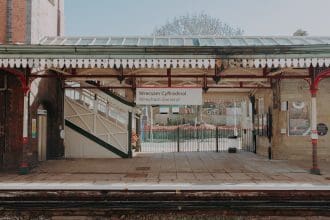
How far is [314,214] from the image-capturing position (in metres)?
8.02

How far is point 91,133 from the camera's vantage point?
15680mm

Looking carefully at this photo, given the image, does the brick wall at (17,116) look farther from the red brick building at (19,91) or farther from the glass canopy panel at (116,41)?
the glass canopy panel at (116,41)

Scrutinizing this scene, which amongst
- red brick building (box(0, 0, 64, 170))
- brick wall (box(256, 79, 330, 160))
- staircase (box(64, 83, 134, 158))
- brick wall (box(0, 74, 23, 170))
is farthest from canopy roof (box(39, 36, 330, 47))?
brick wall (box(0, 74, 23, 170))

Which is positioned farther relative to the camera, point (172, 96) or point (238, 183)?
point (172, 96)

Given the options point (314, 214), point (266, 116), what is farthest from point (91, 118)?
point (314, 214)

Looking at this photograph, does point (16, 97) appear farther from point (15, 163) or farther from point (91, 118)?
point (91, 118)

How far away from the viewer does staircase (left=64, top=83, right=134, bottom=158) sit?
15.7 metres

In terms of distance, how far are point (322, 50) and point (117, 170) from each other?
7.44 meters

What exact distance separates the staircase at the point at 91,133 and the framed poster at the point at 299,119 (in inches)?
277

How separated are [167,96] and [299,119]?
5.72 meters

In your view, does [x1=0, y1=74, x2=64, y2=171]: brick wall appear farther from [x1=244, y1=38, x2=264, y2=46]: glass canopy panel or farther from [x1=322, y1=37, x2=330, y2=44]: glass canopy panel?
[x1=322, y1=37, x2=330, y2=44]: glass canopy panel

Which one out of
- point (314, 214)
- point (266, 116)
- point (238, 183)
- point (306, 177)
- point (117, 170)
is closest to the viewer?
point (314, 214)

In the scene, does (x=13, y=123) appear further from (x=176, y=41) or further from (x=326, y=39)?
(x=326, y=39)

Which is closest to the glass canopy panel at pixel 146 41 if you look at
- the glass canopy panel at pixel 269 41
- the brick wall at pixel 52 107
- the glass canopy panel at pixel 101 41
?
the glass canopy panel at pixel 101 41
